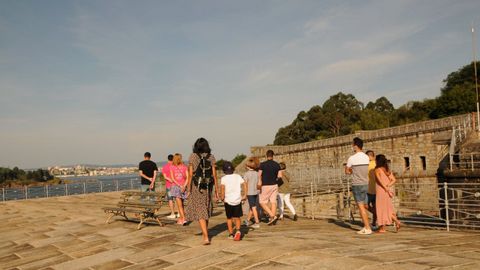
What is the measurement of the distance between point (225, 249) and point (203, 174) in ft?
4.42

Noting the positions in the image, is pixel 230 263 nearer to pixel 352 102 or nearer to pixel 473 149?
pixel 473 149

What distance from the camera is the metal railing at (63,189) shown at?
66.7 feet

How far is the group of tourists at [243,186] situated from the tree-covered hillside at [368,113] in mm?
37291

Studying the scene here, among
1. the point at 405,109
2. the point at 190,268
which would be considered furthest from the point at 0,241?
the point at 405,109

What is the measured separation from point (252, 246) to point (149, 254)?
1.74 metres

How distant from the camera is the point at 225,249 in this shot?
6.06 meters

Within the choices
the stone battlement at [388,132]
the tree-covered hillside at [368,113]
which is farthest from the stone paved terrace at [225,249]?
the tree-covered hillside at [368,113]

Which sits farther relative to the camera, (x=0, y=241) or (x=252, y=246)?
(x=0, y=241)

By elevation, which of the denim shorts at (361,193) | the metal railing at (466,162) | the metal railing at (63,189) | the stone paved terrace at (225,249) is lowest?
the stone paved terrace at (225,249)

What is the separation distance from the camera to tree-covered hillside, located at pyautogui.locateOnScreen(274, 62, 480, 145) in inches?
1640

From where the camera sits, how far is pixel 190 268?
527 cm

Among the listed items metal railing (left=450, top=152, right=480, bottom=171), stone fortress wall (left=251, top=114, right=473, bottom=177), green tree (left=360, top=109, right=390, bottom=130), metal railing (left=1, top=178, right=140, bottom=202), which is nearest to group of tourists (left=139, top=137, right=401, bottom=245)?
metal railing (left=450, top=152, right=480, bottom=171)

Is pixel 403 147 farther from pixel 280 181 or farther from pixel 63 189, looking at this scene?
pixel 63 189

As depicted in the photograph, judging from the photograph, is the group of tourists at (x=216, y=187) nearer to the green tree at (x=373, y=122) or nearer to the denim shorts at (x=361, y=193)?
the denim shorts at (x=361, y=193)
